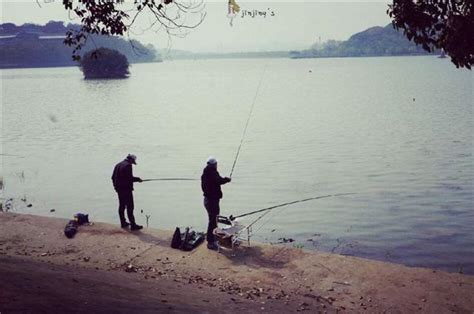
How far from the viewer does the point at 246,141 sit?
32906 millimetres

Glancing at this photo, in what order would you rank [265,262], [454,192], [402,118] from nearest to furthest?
[265,262], [454,192], [402,118]

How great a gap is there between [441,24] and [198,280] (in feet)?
21.3

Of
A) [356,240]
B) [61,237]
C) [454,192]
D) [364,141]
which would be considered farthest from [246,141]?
[61,237]

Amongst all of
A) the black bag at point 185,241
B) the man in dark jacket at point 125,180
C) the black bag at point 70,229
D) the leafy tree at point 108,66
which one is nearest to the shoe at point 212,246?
the black bag at point 185,241

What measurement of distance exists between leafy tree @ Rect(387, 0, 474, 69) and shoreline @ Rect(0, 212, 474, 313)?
4396 millimetres

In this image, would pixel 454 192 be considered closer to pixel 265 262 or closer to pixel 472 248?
pixel 472 248

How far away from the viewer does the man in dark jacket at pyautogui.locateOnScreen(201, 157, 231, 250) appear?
10.8 m

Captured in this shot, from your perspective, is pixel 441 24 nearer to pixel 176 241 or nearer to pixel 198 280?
pixel 198 280

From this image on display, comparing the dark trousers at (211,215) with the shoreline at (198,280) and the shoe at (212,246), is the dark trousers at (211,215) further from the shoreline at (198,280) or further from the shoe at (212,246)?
the shoreline at (198,280)

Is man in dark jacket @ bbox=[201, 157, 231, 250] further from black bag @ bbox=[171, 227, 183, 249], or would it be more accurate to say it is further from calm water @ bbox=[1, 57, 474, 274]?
calm water @ bbox=[1, 57, 474, 274]

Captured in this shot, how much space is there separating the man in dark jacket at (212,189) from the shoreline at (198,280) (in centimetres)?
39

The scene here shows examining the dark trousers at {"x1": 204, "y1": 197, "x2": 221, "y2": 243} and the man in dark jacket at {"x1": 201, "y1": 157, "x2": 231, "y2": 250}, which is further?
the dark trousers at {"x1": 204, "y1": 197, "x2": 221, "y2": 243}

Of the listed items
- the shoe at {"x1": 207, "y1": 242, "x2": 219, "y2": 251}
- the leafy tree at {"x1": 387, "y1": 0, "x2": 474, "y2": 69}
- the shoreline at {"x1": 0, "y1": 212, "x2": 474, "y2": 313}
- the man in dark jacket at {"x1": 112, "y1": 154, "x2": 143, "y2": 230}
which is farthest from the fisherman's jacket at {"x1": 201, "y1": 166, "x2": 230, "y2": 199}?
the leafy tree at {"x1": 387, "y1": 0, "x2": 474, "y2": 69}

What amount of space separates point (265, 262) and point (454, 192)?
12.3 metres
